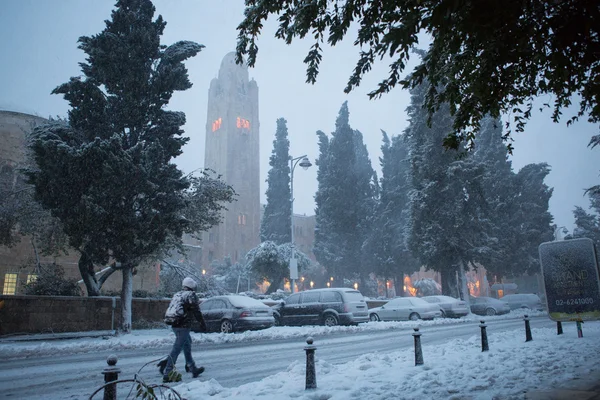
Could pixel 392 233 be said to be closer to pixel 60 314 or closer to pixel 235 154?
pixel 60 314

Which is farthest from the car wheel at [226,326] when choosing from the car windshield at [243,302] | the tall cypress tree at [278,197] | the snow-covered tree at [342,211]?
the tall cypress tree at [278,197]

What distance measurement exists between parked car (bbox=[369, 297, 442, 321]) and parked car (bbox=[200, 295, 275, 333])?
9798 millimetres

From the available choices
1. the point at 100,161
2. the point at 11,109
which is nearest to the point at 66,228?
the point at 100,161

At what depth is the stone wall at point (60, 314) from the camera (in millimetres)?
16375

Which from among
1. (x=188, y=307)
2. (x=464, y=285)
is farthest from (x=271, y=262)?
(x=188, y=307)

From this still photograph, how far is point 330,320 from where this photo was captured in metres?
18.7

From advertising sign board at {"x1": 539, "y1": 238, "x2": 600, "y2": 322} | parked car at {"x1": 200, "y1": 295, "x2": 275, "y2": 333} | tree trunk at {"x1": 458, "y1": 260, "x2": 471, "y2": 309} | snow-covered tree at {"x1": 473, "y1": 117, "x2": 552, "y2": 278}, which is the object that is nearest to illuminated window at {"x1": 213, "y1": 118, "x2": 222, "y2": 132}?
snow-covered tree at {"x1": 473, "y1": 117, "x2": 552, "y2": 278}

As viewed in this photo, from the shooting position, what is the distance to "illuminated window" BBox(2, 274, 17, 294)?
93.7 ft

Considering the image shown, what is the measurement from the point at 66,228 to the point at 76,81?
244 inches

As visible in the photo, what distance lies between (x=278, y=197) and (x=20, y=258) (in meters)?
30.6

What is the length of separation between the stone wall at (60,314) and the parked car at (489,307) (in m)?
24.0

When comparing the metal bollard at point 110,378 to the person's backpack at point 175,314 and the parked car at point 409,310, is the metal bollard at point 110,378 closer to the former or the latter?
the person's backpack at point 175,314

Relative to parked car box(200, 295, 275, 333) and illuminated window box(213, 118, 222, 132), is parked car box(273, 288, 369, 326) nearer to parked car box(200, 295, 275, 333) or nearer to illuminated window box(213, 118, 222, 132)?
parked car box(200, 295, 275, 333)

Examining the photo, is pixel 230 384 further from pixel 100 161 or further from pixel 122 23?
pixel 122 23
